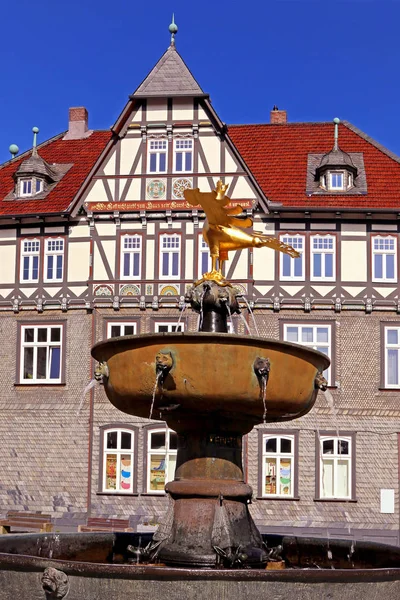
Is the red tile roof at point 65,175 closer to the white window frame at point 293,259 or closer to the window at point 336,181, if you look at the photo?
the white window frame at point 293,259

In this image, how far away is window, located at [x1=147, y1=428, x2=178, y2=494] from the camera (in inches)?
1125

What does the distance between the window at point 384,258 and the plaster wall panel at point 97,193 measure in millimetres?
8693

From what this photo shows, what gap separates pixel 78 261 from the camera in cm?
2961

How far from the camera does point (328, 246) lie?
2917 centimetres

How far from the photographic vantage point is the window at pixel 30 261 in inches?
1179

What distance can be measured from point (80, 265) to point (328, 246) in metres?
7.89

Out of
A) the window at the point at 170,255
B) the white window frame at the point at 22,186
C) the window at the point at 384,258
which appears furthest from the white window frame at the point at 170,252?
the window at the point at 384,258

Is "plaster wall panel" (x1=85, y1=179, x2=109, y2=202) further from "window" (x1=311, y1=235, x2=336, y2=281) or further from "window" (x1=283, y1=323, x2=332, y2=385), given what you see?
"window" (x1=283, y1=323, x2=332, y2=385)

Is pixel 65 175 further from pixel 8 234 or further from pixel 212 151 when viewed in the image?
pixel 212 151

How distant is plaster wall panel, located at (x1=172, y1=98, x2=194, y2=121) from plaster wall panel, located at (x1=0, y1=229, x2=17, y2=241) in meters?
6.43

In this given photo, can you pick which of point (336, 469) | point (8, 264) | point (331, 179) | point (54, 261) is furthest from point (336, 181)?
point (8, 264)

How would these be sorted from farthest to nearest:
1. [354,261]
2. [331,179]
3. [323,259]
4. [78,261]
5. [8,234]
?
[8,234] → [331,179] → [78,261] → [323,259] → [354,261]

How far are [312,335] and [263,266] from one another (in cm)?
263

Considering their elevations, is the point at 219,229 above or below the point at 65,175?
below
